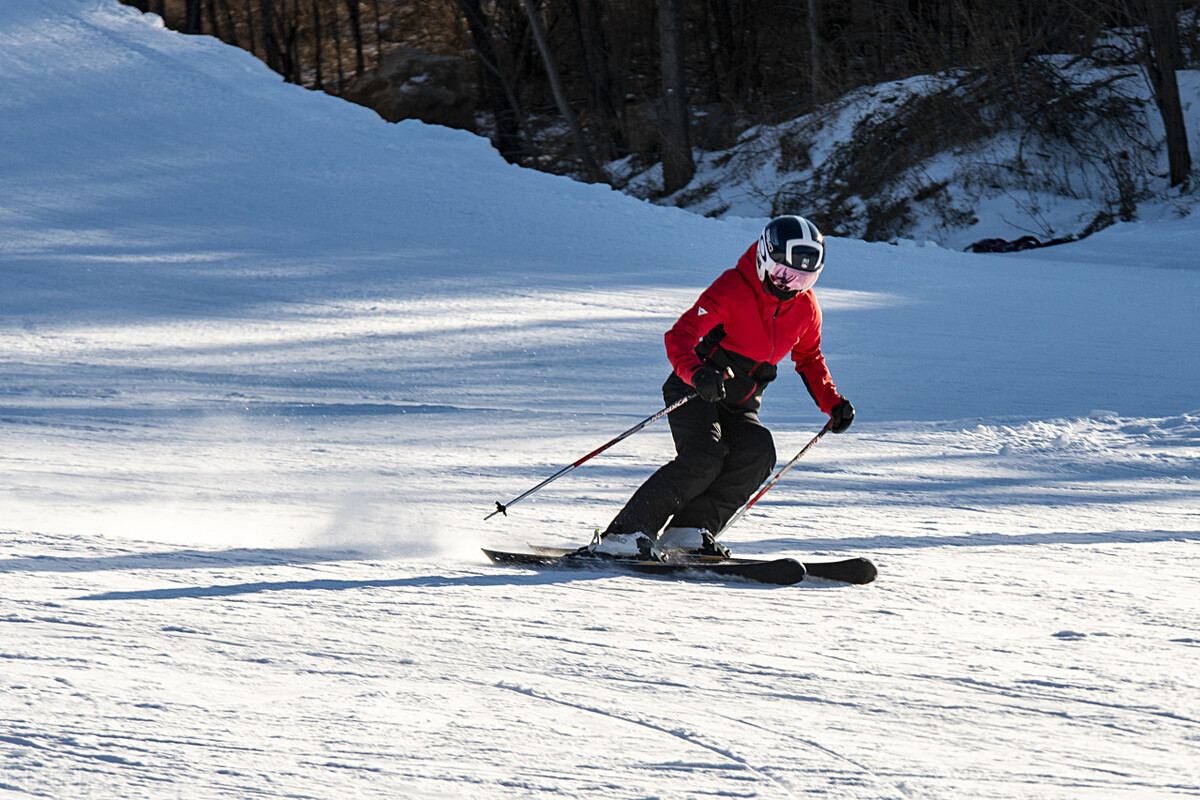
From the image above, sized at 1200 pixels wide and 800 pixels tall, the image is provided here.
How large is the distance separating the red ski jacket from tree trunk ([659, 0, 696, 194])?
1551cm

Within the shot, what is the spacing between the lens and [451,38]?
27.3 m

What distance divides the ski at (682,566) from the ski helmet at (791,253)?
0.99 meters

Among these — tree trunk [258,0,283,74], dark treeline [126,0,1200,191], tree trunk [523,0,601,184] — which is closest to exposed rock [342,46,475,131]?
dark treeline [126,0,1200,191]

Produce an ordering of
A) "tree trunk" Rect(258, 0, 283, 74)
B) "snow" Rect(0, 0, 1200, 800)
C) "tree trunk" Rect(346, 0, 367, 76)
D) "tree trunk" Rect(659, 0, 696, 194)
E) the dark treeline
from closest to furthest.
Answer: "snow" Rect(0, 0, 1200, 800), the dark treeline, "tree trunk" Rect(659, 0, 696, 194), "tree trunk" Rect(258, 0, 283, 74), "tree trunk" Rect(346, 0, 367, 76)

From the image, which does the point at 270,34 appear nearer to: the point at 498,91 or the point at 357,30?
the point at 357,30

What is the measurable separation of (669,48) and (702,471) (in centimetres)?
1600

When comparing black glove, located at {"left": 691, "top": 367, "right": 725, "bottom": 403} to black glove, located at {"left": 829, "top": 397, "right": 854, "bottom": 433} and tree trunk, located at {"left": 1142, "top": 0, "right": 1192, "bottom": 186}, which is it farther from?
tree trunk, located at {"left": 1142, "top": 0, "right": 1192, "bottom": 186}

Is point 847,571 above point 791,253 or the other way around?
the other way around

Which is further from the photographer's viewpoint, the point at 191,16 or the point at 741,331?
the point at 191,16

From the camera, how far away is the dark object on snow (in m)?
13.6

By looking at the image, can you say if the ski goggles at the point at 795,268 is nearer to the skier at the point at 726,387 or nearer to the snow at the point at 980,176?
the skier at the point at 726,387

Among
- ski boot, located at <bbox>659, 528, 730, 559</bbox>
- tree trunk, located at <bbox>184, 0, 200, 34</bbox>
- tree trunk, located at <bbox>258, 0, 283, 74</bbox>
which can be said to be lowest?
ski boot, located at <bbox>659, 528, 730, 559</bbox>

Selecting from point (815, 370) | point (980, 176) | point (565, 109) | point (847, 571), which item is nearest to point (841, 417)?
point (815, 370)

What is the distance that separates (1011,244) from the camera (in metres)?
13.7
